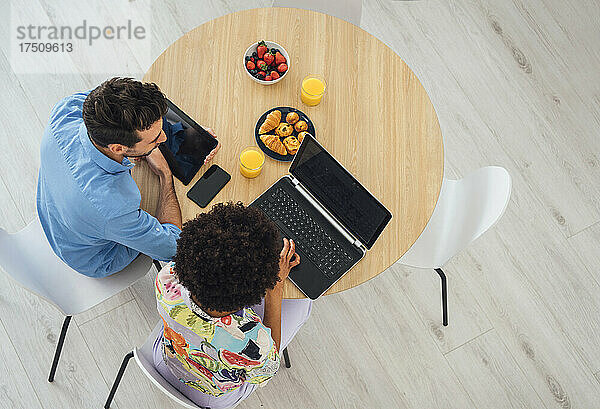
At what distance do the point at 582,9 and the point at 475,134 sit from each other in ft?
3.11

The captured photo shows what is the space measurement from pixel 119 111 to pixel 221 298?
560 millimetres

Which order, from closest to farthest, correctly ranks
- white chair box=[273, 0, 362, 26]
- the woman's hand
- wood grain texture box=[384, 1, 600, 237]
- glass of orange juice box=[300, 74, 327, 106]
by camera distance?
the woman's hand < glass of orange juice box=[300, 74, 327, 106] < white chair box=[273, 0, 362, 26] < wood grain texture box=[384, 1, 600, 237]

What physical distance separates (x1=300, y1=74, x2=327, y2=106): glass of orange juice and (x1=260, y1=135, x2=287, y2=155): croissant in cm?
18

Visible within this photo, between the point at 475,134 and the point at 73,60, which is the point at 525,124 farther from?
the point at 73,60

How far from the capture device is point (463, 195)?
211 centimetres

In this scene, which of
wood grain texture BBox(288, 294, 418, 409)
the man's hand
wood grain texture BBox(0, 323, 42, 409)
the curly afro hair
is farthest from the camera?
wood grain texture BBox(288, 294, 418, 409)

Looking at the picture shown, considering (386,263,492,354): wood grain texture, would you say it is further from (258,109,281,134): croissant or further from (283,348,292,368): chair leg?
(258,109,281,134): croissant

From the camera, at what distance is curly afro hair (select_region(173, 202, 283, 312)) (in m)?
1.36

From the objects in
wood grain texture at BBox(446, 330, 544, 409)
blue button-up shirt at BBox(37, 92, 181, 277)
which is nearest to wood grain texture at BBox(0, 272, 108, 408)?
blue button-up shirt at BBox(37, 92, 181, 277)

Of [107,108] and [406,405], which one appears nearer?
[107,108]

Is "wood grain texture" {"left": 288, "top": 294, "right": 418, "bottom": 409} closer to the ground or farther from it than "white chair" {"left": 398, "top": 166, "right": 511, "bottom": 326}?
closer to the ground

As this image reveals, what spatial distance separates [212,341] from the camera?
148cm

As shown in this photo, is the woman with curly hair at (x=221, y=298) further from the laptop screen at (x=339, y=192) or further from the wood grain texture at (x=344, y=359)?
the wood grain texture at (x=344, y=359)

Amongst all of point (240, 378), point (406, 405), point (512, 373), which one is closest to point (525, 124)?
point (512, 373)
